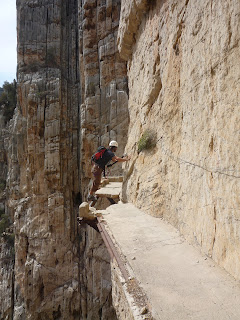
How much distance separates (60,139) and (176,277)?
13.2 metres

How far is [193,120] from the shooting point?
2.77m

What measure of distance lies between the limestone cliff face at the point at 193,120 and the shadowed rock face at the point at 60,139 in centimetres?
837

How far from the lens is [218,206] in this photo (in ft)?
7.13

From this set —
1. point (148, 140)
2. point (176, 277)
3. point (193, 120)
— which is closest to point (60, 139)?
point (148, 140)

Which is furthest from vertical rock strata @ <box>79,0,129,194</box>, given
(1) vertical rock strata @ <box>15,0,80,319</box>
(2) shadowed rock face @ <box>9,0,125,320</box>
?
(1) vertical rock strata @ <box>15,0,80,319</box>

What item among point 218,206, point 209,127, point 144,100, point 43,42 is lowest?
point 218,206

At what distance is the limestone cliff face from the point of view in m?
2.00

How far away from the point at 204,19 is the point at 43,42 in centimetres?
1626

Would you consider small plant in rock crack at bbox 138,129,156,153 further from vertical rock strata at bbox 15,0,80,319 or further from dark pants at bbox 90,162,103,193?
vertical rock strata at bbox 15,0,80,319

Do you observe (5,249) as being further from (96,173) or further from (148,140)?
(148,140)

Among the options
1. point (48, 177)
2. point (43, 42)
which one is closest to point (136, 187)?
point (48, 177)

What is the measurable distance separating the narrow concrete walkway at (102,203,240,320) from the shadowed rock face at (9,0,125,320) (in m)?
10.2

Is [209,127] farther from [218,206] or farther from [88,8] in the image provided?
[88,8]

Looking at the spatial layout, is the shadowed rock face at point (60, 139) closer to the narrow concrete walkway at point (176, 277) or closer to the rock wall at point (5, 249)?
the rock wall at point (5, 249)
